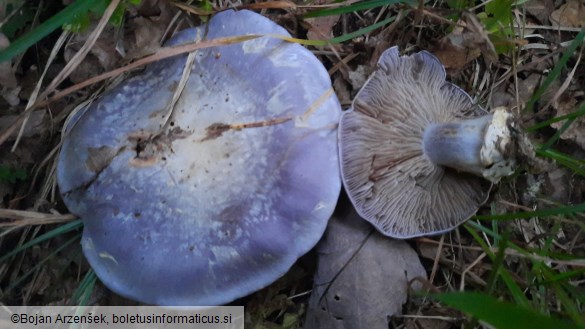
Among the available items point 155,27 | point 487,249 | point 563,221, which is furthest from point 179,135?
point 563,221

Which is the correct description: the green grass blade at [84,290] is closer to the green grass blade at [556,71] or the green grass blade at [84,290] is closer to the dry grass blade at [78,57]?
the dry grass blade at [78,57]

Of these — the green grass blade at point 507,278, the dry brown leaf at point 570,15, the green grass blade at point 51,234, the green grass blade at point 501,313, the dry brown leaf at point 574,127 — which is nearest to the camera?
the green grass blade at point 501,313

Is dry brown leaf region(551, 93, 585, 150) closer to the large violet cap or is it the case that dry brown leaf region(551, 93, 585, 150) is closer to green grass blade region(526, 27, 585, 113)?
green grass blade region(526, 27, 585, 113)

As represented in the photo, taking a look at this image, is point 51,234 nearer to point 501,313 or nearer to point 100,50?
point 100,50

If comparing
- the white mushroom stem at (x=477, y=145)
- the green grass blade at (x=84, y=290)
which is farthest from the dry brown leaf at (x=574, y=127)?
the green grass blade at (x=84, y=290)

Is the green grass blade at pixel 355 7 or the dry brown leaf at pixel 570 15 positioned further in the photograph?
the dry brown leaf at pixel 570 15

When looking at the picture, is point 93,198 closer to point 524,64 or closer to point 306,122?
point 306,122
